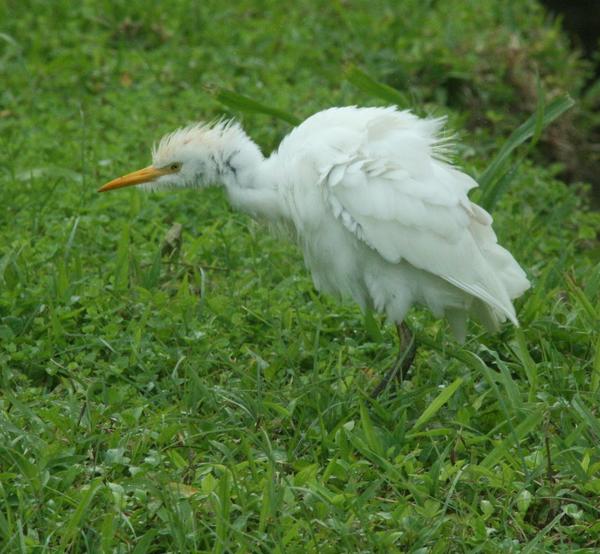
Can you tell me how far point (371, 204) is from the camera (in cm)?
409

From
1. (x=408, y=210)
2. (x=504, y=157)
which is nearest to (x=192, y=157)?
(x=408, y=210)

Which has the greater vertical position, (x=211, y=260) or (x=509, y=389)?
(x=509, y=389)

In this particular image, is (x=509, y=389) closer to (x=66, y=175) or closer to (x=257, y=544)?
(x=257, y=544)

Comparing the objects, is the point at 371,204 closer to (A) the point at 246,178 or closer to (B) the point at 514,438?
(A) the point at 246,178

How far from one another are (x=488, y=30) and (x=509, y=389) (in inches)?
173

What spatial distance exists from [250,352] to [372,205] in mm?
822

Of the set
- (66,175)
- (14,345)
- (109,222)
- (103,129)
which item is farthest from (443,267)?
(103,129)

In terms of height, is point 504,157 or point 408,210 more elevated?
point 408,210

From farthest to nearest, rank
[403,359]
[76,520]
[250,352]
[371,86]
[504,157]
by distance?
[371,86], [504,157], [250,352], [403,359], [76,520]

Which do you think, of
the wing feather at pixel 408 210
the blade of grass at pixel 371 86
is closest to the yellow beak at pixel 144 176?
the wing feather at pixel 408 210

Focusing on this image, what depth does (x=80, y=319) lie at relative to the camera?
4699mm

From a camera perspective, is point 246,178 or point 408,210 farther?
point 246,178

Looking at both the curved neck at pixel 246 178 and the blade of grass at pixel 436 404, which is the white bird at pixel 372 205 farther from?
the blade of grass at pixel 436 404

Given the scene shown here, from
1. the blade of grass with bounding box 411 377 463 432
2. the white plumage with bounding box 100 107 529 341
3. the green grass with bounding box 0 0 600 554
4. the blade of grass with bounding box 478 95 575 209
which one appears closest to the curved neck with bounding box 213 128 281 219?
the white plumage with bounding box 100 107 529 341
